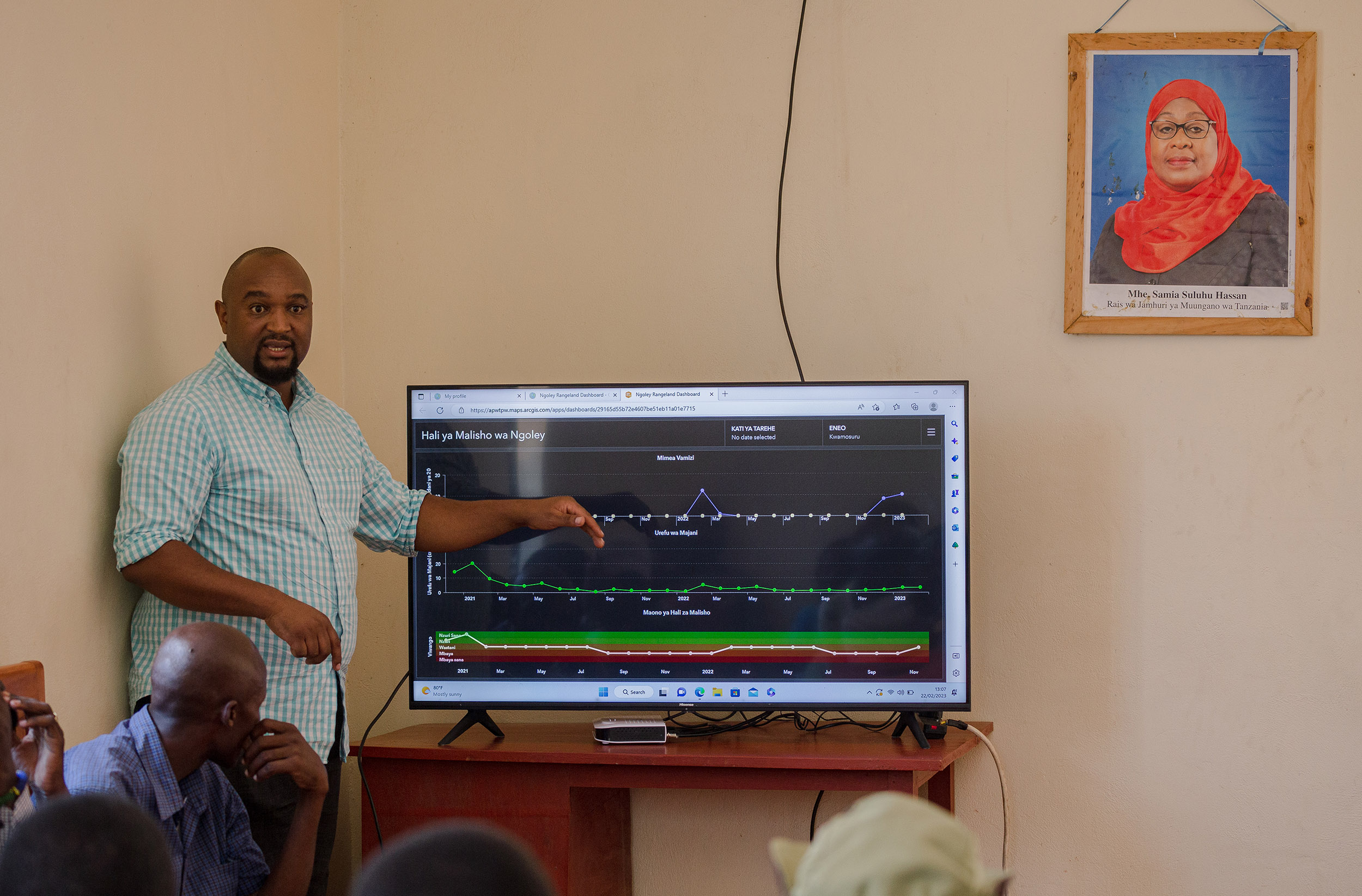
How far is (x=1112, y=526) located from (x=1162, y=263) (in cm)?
67

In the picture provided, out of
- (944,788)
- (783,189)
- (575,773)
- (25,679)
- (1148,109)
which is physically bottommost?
(944,788)

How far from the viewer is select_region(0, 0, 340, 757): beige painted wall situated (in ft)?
6.05

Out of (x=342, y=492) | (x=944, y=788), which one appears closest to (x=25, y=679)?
(x=342, y=492)

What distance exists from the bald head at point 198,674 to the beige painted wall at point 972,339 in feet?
4.89

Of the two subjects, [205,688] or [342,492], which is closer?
[205,688]

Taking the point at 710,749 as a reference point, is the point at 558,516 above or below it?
above

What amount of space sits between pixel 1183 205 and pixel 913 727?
146cm

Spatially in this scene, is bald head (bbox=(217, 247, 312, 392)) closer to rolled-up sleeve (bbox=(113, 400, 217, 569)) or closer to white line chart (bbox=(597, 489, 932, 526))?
rolled-up sleeve (bbox=(113, 400, 217, 569))

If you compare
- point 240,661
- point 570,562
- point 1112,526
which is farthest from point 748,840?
point 240,661

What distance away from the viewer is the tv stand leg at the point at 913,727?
2463 millimetres

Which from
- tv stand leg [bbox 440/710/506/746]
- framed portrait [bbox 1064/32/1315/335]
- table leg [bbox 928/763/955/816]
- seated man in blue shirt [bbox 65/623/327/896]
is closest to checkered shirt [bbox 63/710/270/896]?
seated man in blue shirt [bbox 65/623/327/896]

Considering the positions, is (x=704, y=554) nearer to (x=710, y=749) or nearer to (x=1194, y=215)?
(x=710, y=749)

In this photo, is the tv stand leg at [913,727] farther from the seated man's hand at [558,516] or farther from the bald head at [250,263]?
the bald head at [250,263]

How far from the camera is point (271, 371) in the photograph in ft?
7.15
